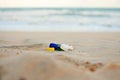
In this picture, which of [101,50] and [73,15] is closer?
[101,50]

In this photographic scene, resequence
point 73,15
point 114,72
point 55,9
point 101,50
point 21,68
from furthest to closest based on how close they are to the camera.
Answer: point 55,9 < point 73,15 < point 101,50 < point 114,72 < point 21,68

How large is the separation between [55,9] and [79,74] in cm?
1395

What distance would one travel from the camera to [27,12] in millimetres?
16453

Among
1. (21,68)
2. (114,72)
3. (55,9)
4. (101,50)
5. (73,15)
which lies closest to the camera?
(21,68)

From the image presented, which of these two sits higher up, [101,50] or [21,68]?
[21,68]

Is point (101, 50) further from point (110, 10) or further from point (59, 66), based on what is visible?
point (110, 10)

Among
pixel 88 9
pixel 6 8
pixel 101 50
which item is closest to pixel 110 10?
pixel 88 9

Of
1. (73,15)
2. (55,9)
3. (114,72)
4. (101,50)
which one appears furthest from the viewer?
(55,9)

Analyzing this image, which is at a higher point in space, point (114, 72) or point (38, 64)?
point (38, 64)

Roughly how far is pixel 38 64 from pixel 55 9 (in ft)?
45.7

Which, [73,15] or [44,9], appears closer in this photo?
[73,15]

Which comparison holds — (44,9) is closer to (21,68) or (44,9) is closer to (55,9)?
(55,9)
